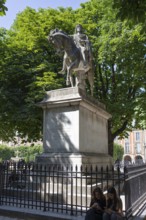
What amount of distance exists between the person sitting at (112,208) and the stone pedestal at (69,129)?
3.92 metres

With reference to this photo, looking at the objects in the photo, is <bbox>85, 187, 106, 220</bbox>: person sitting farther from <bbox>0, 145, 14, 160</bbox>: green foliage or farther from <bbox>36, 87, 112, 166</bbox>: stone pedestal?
<bbox>0, 145, 14, 160</bbox>: green foliage

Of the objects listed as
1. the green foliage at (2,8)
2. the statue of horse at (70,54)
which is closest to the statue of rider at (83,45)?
the statue of horse at (70,54)

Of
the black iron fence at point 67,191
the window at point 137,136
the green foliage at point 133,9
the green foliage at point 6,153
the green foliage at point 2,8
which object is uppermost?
the green foliage at point 2,8

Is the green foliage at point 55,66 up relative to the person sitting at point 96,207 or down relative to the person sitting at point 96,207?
up

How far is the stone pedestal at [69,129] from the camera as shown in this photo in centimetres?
1019

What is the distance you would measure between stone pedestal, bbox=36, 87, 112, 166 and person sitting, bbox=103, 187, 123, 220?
3920 millimetres

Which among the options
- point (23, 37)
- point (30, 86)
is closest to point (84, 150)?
point (30, 86)

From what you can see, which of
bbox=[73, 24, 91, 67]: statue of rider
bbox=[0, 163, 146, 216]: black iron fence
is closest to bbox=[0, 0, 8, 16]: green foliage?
bbox=[73, 24, 91, 67]: statue of rider

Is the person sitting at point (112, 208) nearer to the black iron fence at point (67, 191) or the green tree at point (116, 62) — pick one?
the black iron fence at point (67, 191)

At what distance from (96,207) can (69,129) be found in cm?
506

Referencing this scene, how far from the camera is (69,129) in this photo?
1055 cm

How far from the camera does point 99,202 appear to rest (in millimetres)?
5895

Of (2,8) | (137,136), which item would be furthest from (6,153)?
(2,8)

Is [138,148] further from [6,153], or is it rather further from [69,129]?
[69,129]
